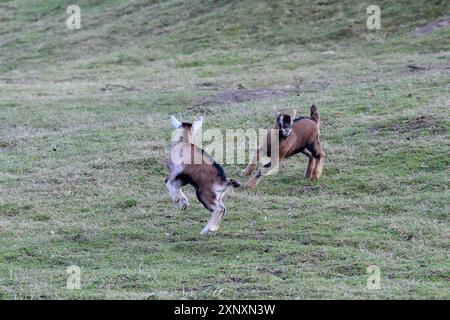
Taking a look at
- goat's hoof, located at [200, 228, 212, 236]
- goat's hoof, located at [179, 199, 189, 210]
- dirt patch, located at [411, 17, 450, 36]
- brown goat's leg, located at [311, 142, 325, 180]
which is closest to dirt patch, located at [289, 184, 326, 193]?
brown goat's leg, located at [311, 142, 325, 180]

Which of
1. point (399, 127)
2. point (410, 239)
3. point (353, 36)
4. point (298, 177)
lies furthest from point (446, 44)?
point (410, 239)

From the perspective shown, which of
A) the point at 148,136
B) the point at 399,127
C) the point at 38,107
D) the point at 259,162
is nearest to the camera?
the point at 259,162

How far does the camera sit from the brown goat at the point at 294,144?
14.1 meters

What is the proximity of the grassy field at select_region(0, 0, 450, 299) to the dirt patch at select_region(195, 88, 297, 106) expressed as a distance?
9cm

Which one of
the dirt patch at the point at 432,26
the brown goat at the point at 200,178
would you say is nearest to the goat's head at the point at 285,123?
the brown goat at the point at 200,178

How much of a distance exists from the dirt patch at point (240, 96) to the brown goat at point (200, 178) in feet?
34.9

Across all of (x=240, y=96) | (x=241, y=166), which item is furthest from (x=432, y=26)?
(x=241, y=166)

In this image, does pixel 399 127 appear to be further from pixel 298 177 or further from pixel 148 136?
pixel 148 136

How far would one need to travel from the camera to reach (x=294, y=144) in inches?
571

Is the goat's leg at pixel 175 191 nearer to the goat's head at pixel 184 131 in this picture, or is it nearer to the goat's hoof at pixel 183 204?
the goat's hoof at pixel 183 204

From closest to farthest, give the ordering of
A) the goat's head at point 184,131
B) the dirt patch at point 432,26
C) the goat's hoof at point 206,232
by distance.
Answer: the goat's hoof at point 206,232 → the goat's head at point 184,131 → the dirt patch at point 432,26

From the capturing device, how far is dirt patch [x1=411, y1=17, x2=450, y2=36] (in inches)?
1211
